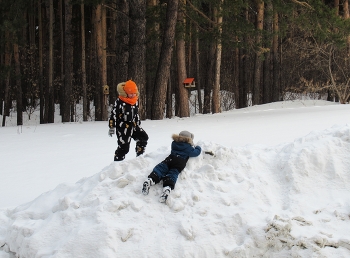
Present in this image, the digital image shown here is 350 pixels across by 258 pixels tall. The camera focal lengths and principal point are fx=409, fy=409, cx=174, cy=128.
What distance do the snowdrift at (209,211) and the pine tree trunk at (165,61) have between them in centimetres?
850

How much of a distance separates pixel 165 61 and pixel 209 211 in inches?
380

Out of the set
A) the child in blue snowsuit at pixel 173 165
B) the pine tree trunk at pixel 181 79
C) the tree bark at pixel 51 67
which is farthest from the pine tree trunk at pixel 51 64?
the child in blue snowsuit at pixel 173 165

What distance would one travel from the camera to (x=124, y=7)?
13.8 meters

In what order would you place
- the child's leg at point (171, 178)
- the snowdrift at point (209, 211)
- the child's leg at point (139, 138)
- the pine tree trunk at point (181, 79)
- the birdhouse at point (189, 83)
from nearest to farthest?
the snowdrift at point (209, 211) → the child's leg at point (171, 178) → the child's leg at point (139, 138) → the birdhouse at point (189, 83) → the pine tree trunk at point (181, 79)

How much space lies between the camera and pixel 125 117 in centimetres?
616

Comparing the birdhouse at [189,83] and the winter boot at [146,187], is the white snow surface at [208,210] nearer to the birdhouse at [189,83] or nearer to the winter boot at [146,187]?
the winter boot at [146,187]

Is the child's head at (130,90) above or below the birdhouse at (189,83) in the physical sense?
below

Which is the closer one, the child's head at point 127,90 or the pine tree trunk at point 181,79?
the child's head at point 127,90

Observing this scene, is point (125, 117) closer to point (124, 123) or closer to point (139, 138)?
point (124, 123)

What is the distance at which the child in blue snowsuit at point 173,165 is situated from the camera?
405 centimetres

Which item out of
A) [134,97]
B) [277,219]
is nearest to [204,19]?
[134,97]

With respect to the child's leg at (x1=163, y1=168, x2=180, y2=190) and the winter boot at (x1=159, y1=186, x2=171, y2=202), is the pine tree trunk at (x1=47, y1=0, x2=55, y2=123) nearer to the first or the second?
the child's leg at (x1=163, y1=168, x2=180, y2=190)

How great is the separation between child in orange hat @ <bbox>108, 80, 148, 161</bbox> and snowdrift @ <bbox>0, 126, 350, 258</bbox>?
149 centimetres

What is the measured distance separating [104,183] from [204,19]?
38.3 ft
